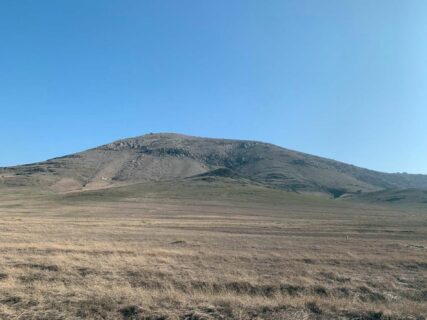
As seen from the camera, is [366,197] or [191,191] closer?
[191,191]

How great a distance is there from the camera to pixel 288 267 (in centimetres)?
1927

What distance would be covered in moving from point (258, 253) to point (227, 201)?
110736 millimetres

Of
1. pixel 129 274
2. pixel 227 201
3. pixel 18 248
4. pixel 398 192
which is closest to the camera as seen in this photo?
pixel 129 274

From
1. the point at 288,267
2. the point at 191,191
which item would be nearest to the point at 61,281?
the point at 288,267

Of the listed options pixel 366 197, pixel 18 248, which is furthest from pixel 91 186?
pixel 18 248

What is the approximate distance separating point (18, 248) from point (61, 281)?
8.74 metres

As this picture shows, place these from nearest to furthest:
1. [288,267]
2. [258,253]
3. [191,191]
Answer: [288,267] → [258,253] → [191,191]

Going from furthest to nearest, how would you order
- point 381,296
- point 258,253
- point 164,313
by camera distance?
point 258,253 → point 381,296 → point 164,313

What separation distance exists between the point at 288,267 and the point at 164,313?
30.6 ft

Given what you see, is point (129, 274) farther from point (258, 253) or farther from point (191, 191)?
point (191, 191)

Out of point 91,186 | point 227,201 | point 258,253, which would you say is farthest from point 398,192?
point 258,253

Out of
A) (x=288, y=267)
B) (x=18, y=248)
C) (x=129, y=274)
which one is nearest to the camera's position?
(x=129, y=274)

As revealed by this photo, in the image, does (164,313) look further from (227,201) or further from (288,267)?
(227,201)

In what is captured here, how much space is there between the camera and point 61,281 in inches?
589
